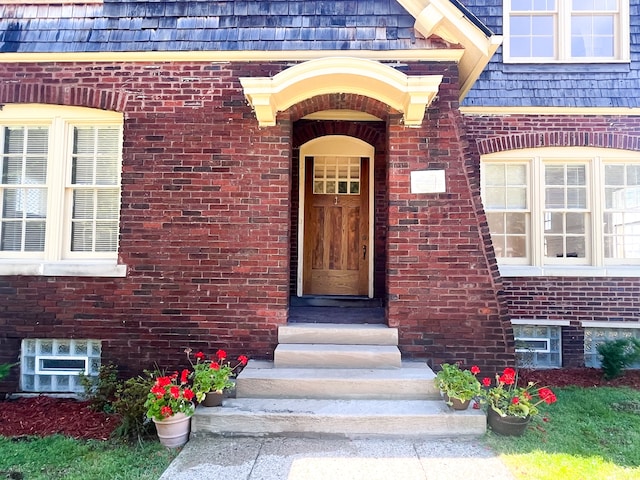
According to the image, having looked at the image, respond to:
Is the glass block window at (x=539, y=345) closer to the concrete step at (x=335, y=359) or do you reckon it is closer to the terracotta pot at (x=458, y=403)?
the concrete step at (x=335, y=359)

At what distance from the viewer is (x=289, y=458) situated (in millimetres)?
3373

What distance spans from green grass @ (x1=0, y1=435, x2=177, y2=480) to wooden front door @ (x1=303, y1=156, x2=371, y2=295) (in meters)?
3.74

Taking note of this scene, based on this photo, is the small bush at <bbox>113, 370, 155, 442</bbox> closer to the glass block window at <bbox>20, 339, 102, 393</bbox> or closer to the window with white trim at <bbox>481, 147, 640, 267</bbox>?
the glass block window at <bbox>20, 339, 102, 393</bbox>

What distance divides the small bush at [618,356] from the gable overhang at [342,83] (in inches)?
161

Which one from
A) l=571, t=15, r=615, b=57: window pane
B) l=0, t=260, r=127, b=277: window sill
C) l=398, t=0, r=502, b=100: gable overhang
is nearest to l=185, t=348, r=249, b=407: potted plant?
l=0, t=260, r=127, b=277: window sill

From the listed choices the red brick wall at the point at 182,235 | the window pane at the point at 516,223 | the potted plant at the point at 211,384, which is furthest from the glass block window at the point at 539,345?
the potted plant at the point at 211,384

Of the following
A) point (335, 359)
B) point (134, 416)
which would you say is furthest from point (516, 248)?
point (134, 416)

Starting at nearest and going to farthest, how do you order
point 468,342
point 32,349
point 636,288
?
point 468,342, point 32,349, point 636,288

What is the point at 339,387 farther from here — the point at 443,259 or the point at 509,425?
the point at 443,259

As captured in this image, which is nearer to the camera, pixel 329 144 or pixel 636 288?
pixel 636 288

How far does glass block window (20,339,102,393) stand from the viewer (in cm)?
505

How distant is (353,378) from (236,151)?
9.29 ft

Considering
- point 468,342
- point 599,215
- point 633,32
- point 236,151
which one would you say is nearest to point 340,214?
point 236,151

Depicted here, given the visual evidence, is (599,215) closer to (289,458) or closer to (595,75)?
(595,75)
